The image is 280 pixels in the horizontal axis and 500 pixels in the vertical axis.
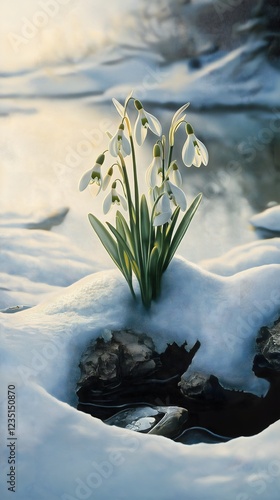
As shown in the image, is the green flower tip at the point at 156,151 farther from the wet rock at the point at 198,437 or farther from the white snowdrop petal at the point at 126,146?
the wet rock at the point at 198,437

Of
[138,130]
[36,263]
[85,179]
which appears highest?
[138,130]

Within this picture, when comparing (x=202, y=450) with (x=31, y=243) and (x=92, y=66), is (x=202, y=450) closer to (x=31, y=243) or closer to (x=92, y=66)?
(x=31, y=243)

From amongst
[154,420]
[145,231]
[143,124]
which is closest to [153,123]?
[143,124]

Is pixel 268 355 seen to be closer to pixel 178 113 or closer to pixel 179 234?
pixel 179 234

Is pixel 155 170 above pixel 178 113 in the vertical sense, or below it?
below

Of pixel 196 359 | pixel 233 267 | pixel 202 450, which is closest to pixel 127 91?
pixel 233 267

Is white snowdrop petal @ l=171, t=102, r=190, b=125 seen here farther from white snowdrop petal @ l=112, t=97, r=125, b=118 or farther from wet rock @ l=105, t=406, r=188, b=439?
wet rock @ l=105, t=406, r=188, b=439
